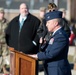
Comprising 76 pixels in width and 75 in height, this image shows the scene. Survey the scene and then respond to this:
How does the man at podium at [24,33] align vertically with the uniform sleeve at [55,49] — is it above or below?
below

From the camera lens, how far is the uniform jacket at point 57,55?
19.5 ft

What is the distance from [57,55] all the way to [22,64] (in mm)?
546

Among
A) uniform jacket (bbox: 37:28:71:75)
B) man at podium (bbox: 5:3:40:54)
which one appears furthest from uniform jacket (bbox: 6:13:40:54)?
uniform jacket (bbox: 37:28:71:75)

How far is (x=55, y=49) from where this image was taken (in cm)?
595

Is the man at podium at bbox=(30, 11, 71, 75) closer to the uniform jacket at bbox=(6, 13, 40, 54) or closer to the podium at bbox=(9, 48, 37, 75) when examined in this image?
the podium at bbox=(9, 48, 37, 75)

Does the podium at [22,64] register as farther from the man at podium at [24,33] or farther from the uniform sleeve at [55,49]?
the man at podium at [24,33]

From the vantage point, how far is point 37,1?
2698 centimetres

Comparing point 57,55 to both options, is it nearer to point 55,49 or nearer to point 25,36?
point 55,49

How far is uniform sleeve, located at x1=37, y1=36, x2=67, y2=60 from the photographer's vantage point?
234 inches

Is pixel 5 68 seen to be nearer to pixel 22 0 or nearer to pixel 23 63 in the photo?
pixel 23 63

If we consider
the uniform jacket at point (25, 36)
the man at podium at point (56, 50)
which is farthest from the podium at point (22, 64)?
the uniform jacket at point (25, 36)

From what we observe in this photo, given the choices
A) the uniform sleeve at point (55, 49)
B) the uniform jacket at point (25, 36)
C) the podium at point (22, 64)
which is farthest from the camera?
the uniform jacket at point (25, 36)

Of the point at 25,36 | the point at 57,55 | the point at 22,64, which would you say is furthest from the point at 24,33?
the point at 57,55

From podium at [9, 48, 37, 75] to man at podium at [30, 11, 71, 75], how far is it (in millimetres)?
140
